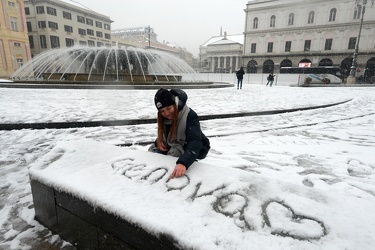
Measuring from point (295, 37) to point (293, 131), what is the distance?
44.3 metres

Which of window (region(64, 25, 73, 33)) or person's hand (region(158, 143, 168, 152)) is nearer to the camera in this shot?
person's hand (region(158, 143, 168, 152))

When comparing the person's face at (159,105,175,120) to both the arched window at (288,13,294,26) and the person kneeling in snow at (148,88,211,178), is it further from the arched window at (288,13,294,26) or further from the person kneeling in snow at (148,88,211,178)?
the arched window at (288,13,294,26)

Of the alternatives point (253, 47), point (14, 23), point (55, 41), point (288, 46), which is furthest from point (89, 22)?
point (288, 46)

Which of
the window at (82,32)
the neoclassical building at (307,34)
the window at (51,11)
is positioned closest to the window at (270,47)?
the neoclassical building at (307,34)

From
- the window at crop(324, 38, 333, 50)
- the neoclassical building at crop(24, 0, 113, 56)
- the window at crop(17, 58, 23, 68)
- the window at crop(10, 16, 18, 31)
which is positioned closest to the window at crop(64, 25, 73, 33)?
the neoclassical building at crop(24, 0, 113, 56)

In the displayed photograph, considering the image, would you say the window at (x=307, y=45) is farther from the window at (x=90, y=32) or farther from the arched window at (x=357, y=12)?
the window at (x=90, y=32)

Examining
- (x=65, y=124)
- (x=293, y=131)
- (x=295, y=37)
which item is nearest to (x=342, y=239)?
(x=293, y=131)

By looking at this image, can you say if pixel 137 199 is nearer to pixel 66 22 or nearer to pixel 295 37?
pixel 295 37

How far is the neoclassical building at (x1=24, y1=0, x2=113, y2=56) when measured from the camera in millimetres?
41469

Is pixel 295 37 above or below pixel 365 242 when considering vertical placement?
above

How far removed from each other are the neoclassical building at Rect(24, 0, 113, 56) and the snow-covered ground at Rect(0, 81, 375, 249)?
4429cm

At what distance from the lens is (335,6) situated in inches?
1551

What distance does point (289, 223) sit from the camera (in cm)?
132

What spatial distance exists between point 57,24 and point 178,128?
168 ft
